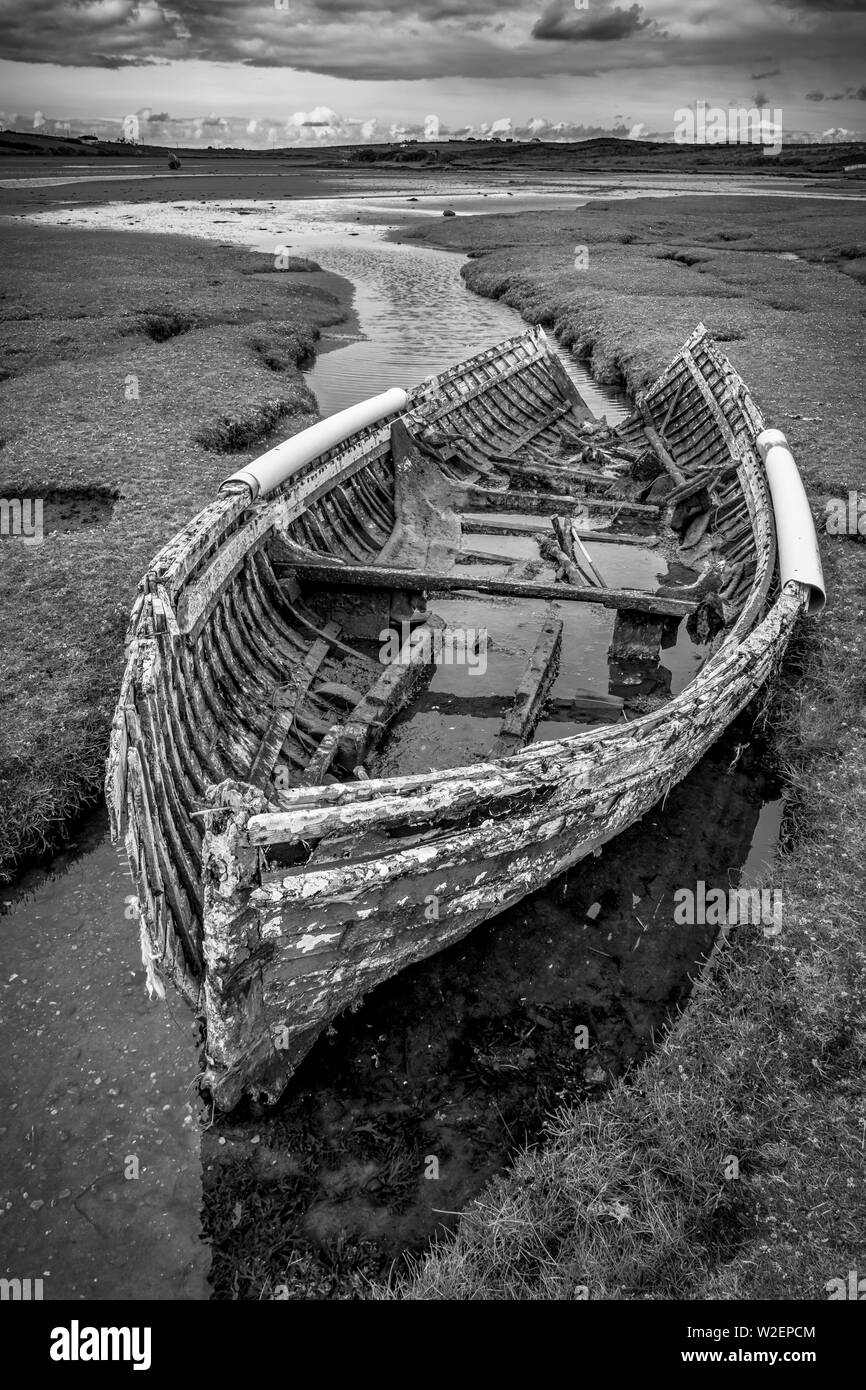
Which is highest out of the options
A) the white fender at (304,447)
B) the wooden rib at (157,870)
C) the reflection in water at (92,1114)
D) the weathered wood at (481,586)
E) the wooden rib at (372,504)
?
the white fender at (304,447)

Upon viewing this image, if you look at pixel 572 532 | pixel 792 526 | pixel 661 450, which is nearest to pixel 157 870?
pixel 792 526

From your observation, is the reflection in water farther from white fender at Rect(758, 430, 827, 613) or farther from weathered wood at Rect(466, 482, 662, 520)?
weathered wood at Rect(466, 482, 662, 520)

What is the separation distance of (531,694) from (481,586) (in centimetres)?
141

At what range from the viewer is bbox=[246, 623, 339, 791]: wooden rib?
21.1ft

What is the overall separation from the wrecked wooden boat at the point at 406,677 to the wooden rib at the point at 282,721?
0.03m

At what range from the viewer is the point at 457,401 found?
593 inches

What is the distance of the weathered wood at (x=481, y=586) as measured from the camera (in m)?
8.73

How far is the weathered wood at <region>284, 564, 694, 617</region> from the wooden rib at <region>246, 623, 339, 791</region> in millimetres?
725

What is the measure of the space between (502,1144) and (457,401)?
12943 mm

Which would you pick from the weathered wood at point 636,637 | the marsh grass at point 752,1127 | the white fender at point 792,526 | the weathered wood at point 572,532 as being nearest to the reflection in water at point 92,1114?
the marsh grass at point 752,1127

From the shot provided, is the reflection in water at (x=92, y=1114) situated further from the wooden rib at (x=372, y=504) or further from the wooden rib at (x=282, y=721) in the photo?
the wooden rib at (x=372, y=504)

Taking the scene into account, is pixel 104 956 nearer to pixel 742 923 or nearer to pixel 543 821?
pixel 543 821

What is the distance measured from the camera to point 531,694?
819cm

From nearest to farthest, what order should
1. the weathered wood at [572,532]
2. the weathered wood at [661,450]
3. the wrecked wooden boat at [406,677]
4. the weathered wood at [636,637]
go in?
1. the wrecked wooden boat at [406,677]
2. the weathered wood at [636,637]
3. the weathered wood at [572,532]
4. the weathered wood at [661,450]
